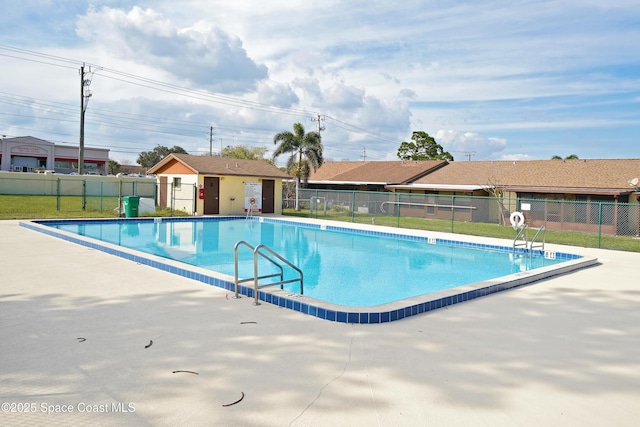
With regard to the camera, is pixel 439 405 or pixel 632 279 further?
pixel 632 279

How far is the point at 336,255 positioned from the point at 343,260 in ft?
2.67

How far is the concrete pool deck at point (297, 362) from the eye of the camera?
3.33 metres

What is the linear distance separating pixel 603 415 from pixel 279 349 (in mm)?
2652

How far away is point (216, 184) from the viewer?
23609 mm

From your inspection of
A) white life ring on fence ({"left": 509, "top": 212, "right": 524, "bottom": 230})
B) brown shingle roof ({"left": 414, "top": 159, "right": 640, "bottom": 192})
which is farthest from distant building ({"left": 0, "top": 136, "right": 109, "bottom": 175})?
white life ring on fence ({"left": 509, "top": 212, "right": 524, "bottom": 230})

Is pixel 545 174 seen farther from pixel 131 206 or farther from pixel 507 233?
pixel 131 206

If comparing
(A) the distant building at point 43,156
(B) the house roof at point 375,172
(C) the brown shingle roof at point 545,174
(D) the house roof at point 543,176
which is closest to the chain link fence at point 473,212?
(D) the house roof at point 543,176

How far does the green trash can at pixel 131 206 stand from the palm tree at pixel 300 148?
33.8 ft

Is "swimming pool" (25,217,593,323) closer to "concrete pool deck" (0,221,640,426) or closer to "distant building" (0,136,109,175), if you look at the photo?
"concrete pool deck" (0,221,640,426)

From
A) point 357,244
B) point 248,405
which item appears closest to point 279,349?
point 248,405

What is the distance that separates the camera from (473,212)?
2430cm

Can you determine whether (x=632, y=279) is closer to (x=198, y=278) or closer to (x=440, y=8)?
(x=198, y=278)

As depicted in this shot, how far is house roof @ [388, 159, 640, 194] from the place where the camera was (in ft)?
71.9

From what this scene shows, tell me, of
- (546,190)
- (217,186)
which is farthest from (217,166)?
(546,190)
